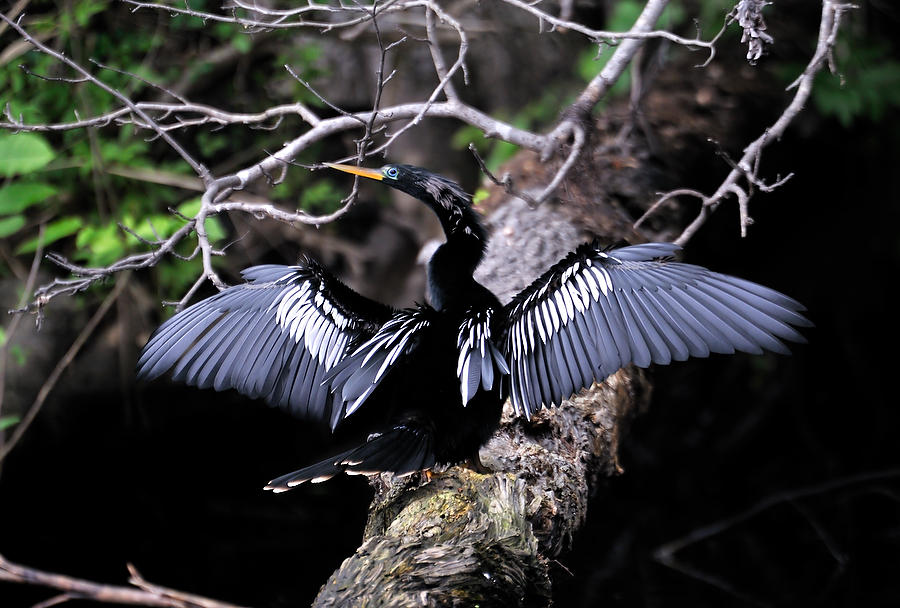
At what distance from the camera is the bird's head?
238cm

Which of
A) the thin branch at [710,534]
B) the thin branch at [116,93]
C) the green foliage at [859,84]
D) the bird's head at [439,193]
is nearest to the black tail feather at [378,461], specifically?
the bird's head at [439,193]

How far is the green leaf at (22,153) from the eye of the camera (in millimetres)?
3463

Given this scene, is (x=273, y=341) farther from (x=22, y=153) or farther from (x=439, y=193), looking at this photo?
(x=22, y=153)

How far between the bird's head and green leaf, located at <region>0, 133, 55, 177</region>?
179 cm

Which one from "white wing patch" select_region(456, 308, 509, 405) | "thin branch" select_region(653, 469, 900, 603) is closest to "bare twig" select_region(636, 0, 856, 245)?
"white wing patch" select_region(456, 308, 509, 405)

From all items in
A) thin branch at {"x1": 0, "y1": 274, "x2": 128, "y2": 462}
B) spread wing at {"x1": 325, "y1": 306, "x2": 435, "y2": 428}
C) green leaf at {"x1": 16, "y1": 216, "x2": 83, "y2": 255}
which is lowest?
thin branch at {"x1": 0, "y1": 274, "x2": 128, "y2": 462}

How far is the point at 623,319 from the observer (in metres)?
2.01

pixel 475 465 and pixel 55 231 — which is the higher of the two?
pixel 55 231

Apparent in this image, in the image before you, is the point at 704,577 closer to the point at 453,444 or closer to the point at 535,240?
the point at 535,240

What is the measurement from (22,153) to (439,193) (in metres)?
2.09

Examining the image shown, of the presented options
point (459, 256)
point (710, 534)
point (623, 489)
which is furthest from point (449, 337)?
point (623, 489)

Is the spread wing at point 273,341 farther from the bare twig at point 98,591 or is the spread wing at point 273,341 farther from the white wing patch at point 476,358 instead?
the bare twig at point 98,591

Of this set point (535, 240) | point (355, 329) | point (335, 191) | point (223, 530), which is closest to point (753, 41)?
point (535, 240)

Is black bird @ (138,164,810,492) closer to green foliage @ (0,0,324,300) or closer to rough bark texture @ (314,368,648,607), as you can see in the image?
rough bark texture @ (314,368,648,607)
